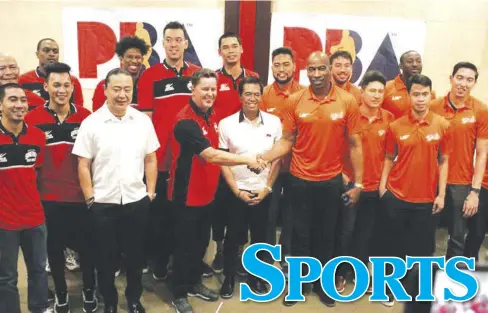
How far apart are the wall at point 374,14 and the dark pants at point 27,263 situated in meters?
2.34

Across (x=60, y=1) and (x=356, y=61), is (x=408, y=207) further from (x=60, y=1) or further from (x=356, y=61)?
(x=60, y=1)

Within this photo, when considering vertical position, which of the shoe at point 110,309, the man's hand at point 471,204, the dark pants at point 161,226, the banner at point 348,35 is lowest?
the shoe at point 110,309

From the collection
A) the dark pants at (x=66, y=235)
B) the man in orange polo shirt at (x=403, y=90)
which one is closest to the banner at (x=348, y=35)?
the man in orange polo shirt at (x=403, y=90)

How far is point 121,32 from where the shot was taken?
428cm

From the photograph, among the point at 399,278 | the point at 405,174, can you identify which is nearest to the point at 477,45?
the point at 405,174

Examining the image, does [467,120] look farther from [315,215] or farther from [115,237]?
[115,237]

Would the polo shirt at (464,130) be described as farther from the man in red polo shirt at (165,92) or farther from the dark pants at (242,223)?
the man in red polo shirt at (165,92)

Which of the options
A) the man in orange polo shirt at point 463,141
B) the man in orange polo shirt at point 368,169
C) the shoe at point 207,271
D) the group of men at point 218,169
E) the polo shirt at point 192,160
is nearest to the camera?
the group of men at point 218,169

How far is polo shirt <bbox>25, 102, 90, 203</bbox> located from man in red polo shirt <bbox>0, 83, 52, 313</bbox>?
0.07 meters

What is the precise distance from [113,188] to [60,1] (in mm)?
2517

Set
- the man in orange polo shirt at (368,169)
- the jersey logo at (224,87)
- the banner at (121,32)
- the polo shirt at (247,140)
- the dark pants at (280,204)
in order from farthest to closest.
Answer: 1. the banner at (121,32)
2. the dark pants at (280,204)
3. the jersey logo at (224,87)
4. the man in orange polo shirt at (368,169)
5. the polo shirt at (247,140)

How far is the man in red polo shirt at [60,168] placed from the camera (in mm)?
2625

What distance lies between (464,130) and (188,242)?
1.97 m

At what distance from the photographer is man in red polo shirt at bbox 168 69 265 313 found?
105 inches
